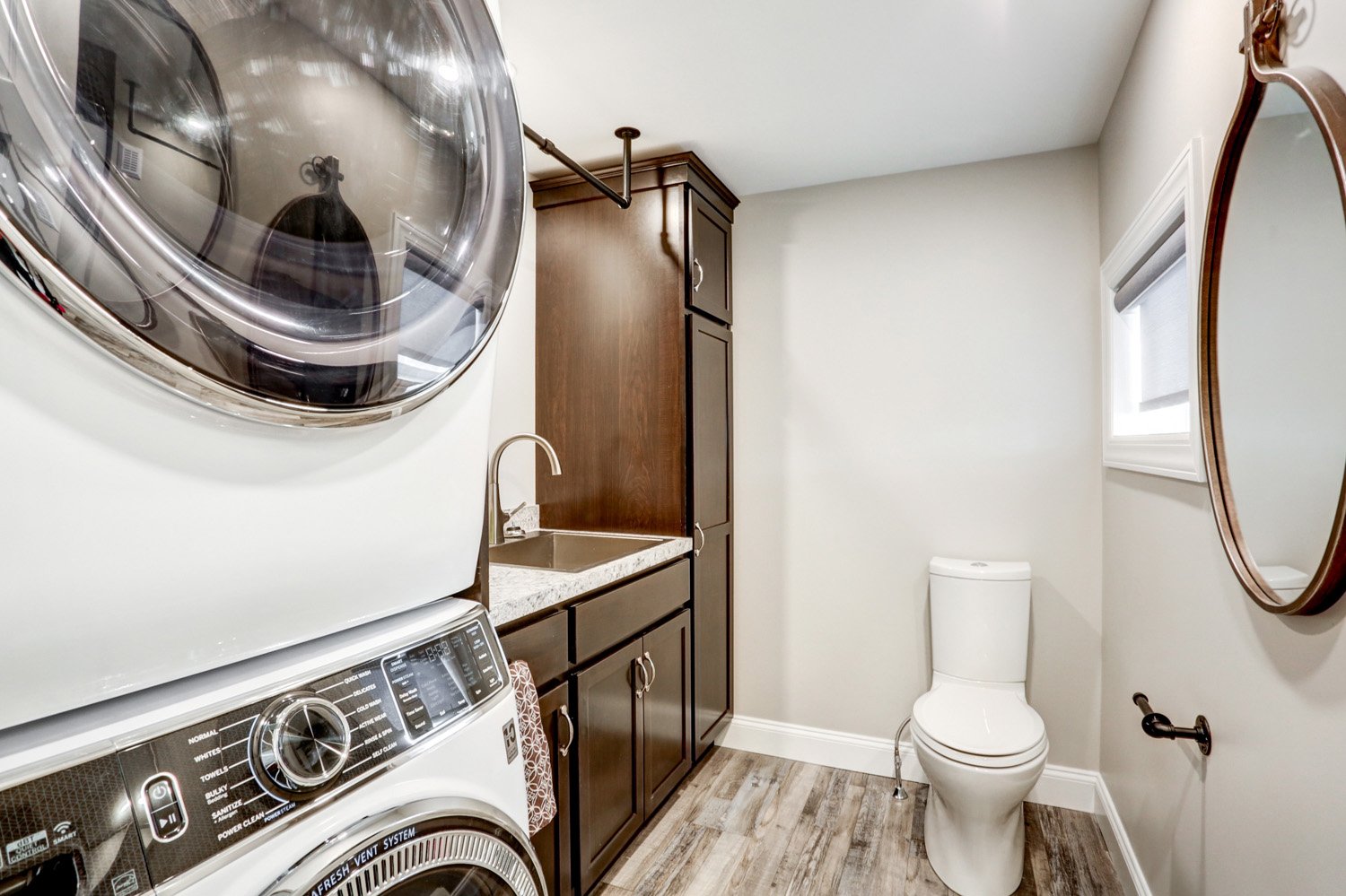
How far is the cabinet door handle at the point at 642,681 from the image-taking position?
2.08 meters

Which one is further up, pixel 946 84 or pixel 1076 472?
pixel 946 84

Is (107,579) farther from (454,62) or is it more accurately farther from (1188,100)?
(1188,100)

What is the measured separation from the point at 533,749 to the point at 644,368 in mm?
1618

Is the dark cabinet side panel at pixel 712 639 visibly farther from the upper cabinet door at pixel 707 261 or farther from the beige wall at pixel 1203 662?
the beige wall at pixel 1203 662

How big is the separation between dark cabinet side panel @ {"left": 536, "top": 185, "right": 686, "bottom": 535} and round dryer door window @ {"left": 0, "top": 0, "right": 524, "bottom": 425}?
172 centimetres

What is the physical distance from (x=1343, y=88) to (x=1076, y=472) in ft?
6.03

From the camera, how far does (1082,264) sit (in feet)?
8.14

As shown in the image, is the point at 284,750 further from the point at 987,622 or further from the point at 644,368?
the point at 987,622

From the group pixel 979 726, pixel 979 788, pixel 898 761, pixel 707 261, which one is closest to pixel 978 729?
pixel 979 726

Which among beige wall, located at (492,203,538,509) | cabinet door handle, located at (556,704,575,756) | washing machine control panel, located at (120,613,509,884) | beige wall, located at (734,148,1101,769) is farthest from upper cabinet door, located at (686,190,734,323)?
washing machine control panel, located at (120,613,509,884)

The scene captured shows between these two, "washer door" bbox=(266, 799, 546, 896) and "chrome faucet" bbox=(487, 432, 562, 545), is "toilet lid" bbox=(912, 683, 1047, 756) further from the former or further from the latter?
"washer door" bbox=(266, 799, 546, 896)

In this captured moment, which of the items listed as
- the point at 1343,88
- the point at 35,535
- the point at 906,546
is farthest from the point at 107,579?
the point at 906,546

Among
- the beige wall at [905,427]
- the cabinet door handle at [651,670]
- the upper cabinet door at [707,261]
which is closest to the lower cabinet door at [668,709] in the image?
the cabinet door handle at [651,670]

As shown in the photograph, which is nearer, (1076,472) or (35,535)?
(35,535)
